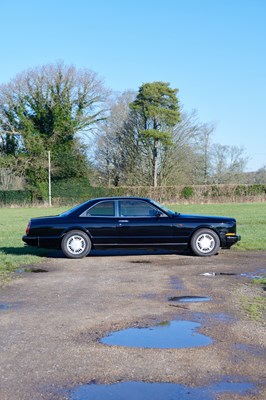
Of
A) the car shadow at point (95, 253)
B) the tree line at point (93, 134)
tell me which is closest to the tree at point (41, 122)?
the tree line at point (93, 134)

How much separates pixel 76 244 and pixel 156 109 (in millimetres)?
46748

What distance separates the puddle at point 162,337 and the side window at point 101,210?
650cm

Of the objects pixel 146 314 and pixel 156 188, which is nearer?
pixel 146 314

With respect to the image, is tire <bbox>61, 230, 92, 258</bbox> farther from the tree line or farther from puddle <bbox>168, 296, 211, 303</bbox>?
the tree line

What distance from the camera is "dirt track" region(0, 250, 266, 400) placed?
4.46 m

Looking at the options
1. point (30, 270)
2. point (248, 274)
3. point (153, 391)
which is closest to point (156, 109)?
point (30, 270)

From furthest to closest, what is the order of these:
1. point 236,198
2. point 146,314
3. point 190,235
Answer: point 236,198 < point 190,235 < point 146,314

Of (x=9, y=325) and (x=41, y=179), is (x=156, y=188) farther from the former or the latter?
(x=9, y=325)

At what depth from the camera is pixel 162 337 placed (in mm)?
5648

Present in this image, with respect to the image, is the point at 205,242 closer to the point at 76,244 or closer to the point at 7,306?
the point at 76,244

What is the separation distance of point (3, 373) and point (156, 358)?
4.32 feet

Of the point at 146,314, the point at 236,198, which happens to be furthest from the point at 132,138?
the point at 146,314

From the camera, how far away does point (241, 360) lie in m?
4.84

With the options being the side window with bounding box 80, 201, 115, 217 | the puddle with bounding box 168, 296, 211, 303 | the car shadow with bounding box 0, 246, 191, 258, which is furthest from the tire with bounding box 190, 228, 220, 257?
the puddle with bounding box 168, 296, 211, 303
